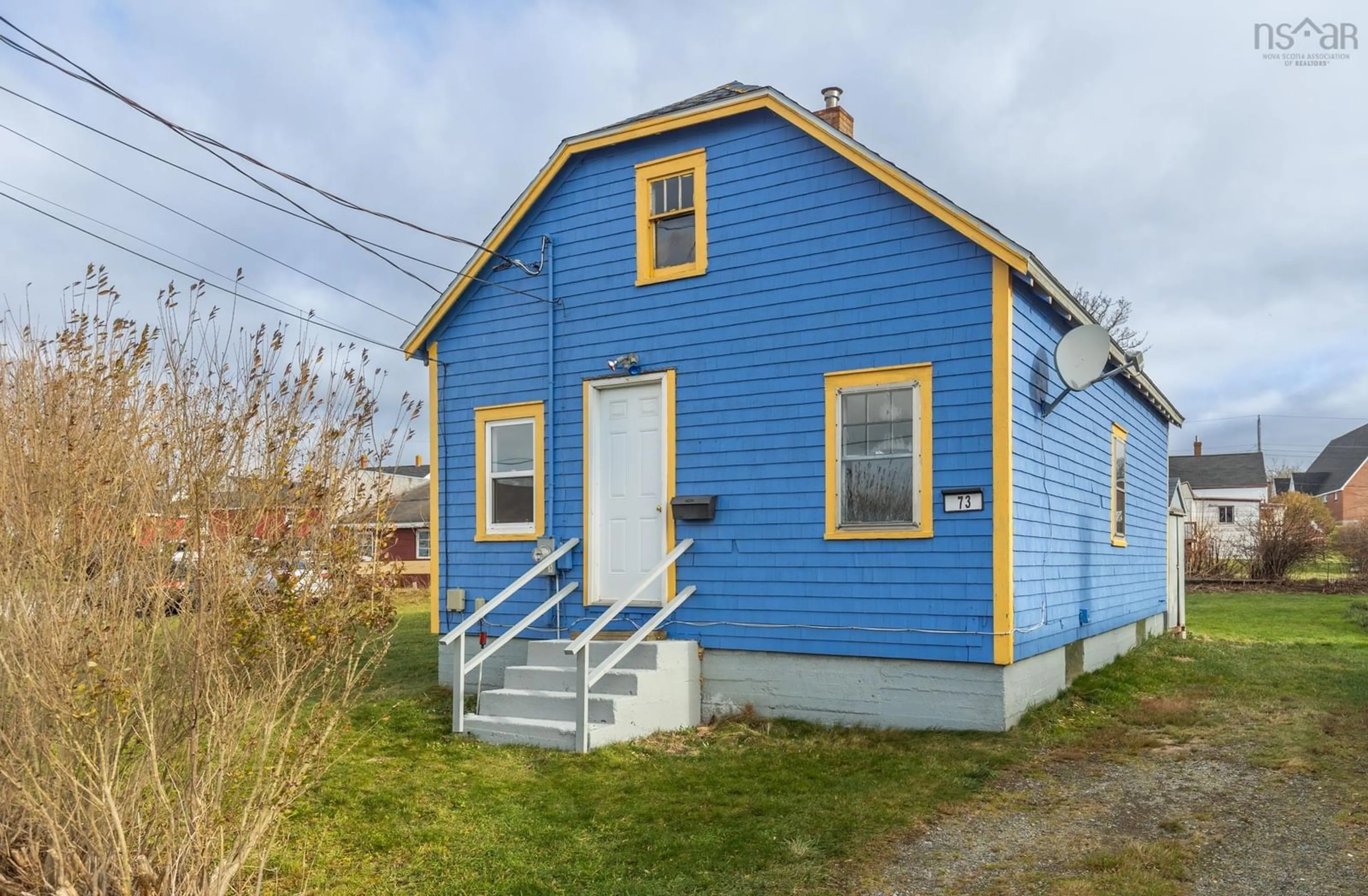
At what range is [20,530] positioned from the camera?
4.54 metres

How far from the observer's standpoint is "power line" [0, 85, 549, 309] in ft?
23.6

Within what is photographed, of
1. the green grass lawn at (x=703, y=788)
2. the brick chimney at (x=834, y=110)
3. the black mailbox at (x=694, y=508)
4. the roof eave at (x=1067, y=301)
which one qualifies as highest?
the brick chimney at (x=834, y=110)

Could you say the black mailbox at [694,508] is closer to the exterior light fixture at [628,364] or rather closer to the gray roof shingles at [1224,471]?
the exterior light fixture at [628,364]

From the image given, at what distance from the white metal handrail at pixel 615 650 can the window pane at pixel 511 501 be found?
1.56 metres

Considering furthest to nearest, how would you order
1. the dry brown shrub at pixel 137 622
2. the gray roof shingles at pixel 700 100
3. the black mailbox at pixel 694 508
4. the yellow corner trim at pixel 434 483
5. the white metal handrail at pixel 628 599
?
the yellow corner trim at pixel 434 483
the gray roof shingles at pixel 700 100
the black mailbox at pixel 694 508
the white metal handrail at pixel 628 599
the dry brown shrub at pixel 137 622

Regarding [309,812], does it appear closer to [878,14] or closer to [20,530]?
[20,530]

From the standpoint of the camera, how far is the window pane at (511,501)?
1073 cm

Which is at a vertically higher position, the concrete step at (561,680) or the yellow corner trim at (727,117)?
the yellow corner trim at (727,117)

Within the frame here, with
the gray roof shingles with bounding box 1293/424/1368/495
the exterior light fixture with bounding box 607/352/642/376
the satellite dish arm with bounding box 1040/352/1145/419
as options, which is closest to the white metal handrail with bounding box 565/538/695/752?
the exterior light fixture with bounding box 607/352/642/376

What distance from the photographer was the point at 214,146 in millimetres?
7688

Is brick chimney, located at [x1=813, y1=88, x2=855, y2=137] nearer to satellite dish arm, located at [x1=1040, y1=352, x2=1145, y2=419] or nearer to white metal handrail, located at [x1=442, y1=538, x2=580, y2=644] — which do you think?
satellite dish arm, located at [x1=1040, y1=352, x2=1145, y2=419]

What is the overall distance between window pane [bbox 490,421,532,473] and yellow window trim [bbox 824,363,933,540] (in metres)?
3.51

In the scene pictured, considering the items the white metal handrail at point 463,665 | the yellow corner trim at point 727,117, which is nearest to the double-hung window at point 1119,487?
the yellow corner trim at point 727,117

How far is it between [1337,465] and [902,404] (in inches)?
2736
